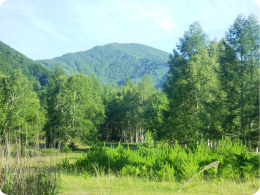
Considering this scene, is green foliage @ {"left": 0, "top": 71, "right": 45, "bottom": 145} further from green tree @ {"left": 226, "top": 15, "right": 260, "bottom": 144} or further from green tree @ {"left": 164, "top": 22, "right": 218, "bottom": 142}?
green tree @ {"left": 226, "top": 15, "right": 260, "bottom": 144}

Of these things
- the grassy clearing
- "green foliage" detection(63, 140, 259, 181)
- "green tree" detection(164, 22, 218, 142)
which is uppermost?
"green tree" detection(164, 22, 218, 142)

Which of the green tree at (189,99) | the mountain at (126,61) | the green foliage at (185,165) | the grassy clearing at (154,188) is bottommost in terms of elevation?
the grassy clearing at (154,188)

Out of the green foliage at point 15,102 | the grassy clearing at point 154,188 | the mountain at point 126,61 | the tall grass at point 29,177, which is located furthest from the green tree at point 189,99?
the mountain at point 126,61

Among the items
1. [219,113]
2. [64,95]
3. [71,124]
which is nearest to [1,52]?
[64,95]

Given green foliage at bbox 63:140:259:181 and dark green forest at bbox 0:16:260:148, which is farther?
dark green forest at bbox 0:16:260:148

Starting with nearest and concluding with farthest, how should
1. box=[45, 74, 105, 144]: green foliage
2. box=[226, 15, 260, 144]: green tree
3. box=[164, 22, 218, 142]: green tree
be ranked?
box=[226, 15, 260, 144]: green tree, box=[164, 22, 218, 142]: green tree, box=[45, 74, 105, 144]: green foliage

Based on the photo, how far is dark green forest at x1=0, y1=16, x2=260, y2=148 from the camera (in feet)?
26.2

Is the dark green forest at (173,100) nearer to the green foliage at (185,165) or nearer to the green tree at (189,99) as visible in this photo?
the green tree at (189,99)

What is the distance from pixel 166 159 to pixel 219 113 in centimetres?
610

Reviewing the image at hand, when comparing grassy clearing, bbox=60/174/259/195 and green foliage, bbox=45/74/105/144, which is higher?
green foliage, bbox=45/74/105/144

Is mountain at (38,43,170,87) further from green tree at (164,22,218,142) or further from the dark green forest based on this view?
green tree at (164,22,218,142)

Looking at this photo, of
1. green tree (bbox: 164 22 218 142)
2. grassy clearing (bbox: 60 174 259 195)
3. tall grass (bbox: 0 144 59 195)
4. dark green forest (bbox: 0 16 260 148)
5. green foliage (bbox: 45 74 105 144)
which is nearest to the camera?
tall grass (bbox: 0 144 59 195)

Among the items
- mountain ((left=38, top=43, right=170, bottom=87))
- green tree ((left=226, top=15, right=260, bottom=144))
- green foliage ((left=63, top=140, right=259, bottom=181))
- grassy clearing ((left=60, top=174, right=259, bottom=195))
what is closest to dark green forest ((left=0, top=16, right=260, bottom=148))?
green tree ((left=226, top=15, right=260, bottom=144))

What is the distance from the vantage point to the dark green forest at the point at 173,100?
7972mm
